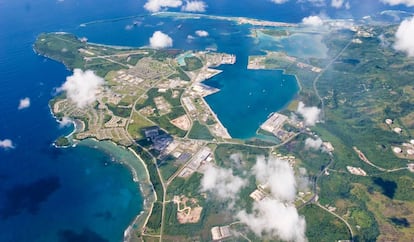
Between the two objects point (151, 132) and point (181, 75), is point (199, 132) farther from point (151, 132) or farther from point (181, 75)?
point (181, 75)

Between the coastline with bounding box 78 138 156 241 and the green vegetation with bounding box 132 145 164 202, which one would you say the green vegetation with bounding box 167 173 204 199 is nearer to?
the green vegetation with bounding box 132 145 164 202

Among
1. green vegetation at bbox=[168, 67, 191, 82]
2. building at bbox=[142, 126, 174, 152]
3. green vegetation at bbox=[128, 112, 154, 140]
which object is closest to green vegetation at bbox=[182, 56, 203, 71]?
green vegetation at bbox=[168, 67, 191, 82]

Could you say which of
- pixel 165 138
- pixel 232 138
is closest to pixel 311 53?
pixel 232 138

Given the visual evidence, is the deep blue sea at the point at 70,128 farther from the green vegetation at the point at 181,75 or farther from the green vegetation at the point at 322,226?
the green vegetation at the point at 322,226

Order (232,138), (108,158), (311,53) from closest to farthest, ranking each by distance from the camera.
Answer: (108,158), (232,138), (311,53)

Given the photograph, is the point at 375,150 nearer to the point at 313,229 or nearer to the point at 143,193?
the point at 313,229

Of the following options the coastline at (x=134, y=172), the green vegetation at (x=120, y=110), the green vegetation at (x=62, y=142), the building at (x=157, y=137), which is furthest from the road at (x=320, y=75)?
the green vegetation at (x=62, y=142)

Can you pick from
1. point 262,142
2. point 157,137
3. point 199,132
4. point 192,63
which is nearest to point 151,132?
point 157,137
